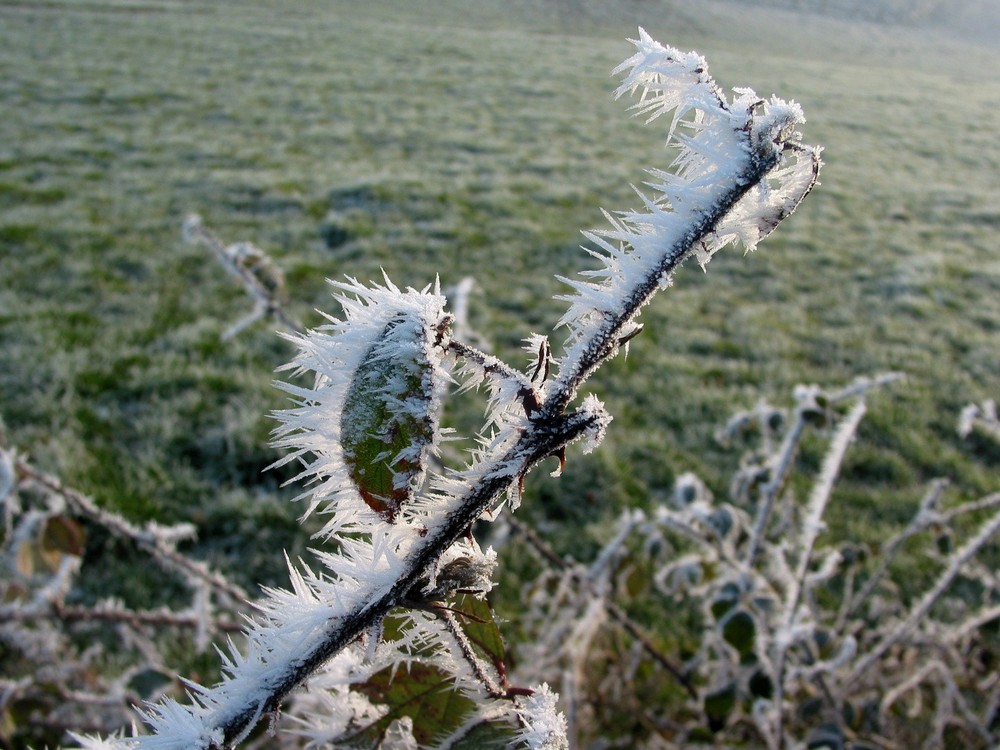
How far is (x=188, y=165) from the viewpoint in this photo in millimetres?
8023

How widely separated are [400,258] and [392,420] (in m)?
5.89

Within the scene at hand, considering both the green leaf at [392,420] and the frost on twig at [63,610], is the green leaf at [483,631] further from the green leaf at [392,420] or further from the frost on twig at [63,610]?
the frost on twig at [63,610]

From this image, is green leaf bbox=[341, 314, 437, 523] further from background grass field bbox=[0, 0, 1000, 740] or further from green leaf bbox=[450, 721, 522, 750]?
background grass field bbox=[0, 0, 1000, 740]

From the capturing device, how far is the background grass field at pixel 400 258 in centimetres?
374

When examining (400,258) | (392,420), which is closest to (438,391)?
(392,420)

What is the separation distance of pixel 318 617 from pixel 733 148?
0.40m

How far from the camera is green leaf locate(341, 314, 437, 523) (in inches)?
17.5

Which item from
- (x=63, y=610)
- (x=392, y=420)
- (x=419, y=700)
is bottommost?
(x=63, y=610)

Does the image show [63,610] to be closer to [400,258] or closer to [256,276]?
[256,276]

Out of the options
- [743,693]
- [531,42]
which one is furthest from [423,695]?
[531,42]

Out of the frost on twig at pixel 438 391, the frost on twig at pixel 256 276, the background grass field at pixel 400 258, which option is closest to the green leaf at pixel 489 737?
the frost on twig at pixel 438 391

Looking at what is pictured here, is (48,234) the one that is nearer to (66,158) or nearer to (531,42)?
(66,158)

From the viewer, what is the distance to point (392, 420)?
0.44m

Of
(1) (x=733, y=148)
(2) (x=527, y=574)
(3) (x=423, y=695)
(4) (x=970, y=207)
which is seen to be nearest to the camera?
(1) (x=733, y=148)
